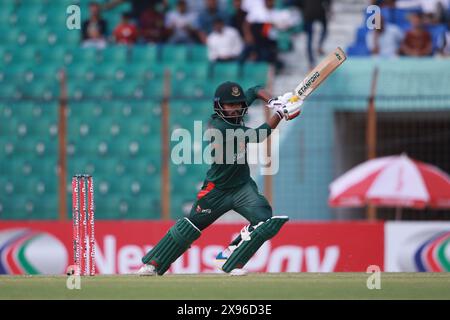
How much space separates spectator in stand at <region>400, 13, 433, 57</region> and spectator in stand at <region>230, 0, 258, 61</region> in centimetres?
255

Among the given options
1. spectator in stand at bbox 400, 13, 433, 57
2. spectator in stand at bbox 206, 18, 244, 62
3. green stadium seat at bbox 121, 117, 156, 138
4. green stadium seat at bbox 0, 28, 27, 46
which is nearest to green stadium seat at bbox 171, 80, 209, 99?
spectator in stand at bbox 206, 18, 244, 62

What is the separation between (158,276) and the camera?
11.2 metres

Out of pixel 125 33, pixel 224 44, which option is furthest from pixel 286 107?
pixel 125 33

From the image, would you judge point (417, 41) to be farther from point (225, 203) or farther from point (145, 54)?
point (225, 203)

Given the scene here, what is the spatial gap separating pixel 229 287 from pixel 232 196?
4.90 feet

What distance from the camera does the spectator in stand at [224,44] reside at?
66.5 ft

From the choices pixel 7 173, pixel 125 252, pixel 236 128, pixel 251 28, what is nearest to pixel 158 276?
pixel 236 128

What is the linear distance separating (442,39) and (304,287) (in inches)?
430

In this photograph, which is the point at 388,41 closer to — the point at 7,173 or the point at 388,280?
the point at 7,173

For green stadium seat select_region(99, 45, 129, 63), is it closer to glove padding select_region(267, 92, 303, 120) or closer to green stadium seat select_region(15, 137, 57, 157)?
green stadium seat select_region(15, 137, 57, 157)

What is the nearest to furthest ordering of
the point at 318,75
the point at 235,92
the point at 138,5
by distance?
the point at 235,92 < the point at 318,75 < the point at 138,5

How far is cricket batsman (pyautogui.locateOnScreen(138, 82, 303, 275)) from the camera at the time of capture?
35.6ft

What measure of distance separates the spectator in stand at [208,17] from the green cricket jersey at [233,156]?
31.9ft

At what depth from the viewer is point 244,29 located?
20.5m
